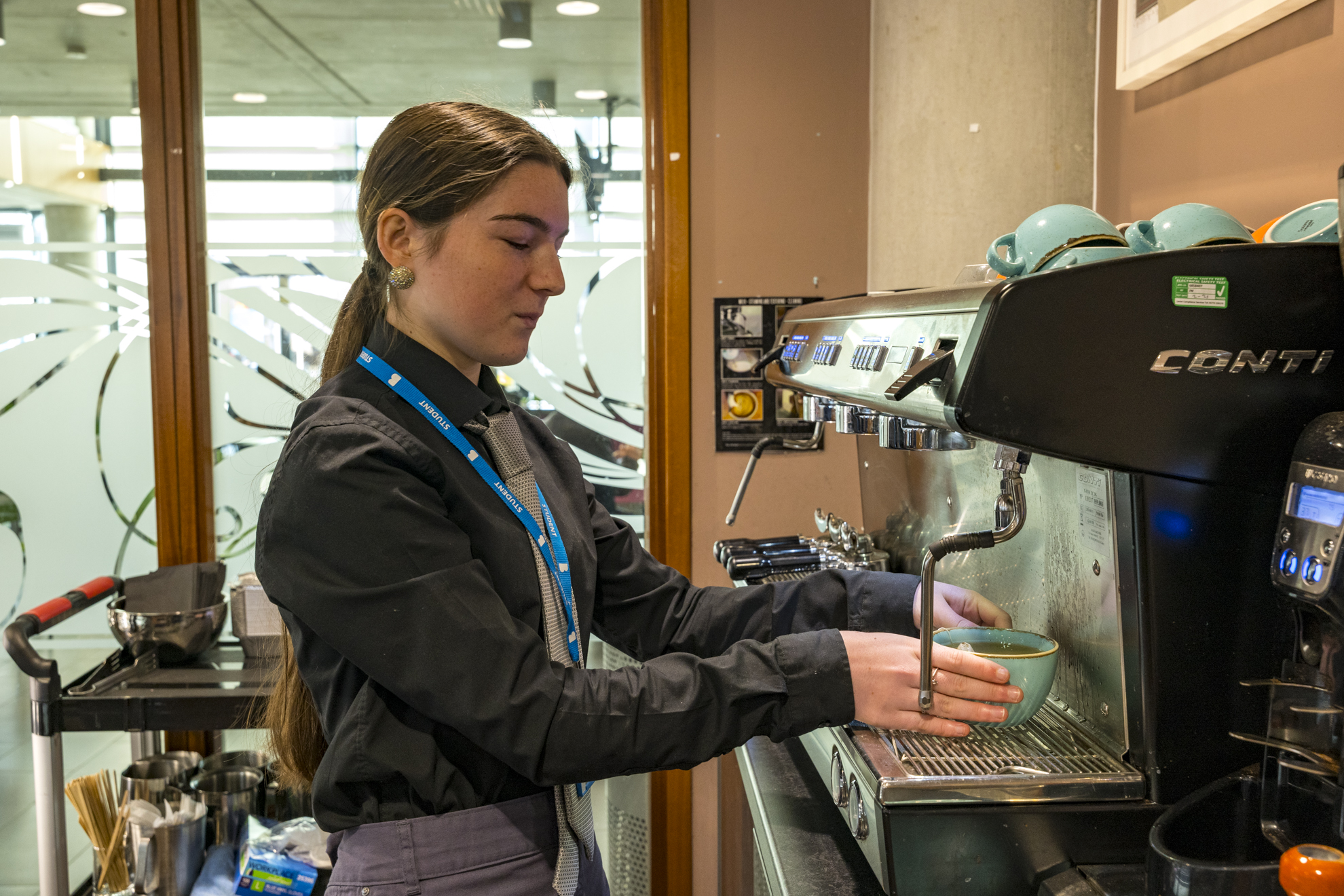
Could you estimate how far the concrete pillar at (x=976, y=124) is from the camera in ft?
5.69

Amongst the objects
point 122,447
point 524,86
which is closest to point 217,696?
point 122,447

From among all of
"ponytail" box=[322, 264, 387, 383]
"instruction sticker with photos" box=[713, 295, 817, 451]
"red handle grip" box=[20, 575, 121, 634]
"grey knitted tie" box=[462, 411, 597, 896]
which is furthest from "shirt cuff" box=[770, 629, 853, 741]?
"red handle grip" box=[20, 575, 121, 634]

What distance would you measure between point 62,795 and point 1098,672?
1904 millimetres

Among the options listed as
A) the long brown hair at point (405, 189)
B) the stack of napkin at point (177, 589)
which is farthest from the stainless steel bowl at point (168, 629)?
the long brown hair at point (405, 189)

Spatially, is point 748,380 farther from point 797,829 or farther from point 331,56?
point 797,829

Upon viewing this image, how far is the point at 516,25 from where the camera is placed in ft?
8.25

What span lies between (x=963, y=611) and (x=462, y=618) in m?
0.64

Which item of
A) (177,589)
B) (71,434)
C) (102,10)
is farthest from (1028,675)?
(102,10)

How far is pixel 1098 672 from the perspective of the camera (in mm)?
1057

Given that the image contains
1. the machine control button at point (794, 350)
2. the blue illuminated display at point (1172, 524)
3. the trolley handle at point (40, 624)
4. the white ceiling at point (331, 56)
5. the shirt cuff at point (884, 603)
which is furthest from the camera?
the white ceiling at point (331, 56)

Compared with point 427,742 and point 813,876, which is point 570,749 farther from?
point 813,876

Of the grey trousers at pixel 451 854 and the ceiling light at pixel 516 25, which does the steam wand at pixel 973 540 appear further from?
the ceiling light at pixel 516 25

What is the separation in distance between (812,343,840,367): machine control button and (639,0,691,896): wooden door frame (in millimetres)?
1143

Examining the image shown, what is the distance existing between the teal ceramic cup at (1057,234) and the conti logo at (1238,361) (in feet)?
0.75
